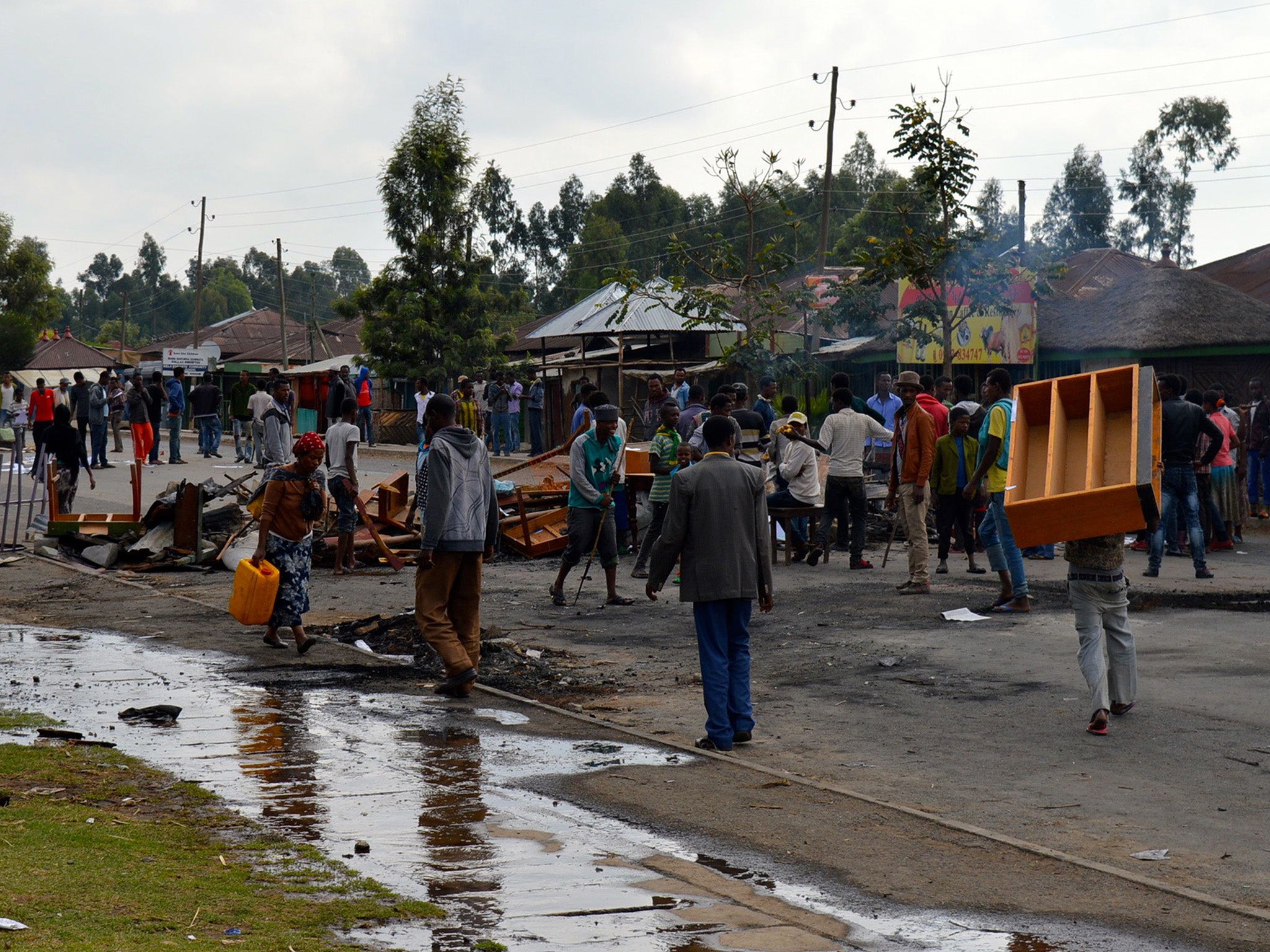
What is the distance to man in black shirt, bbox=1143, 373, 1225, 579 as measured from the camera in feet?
45.1

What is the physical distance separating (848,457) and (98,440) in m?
19.9

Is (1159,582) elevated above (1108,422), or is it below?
below

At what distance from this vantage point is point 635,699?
8.97 m

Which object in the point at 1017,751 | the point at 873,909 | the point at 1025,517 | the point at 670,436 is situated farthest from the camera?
the point at 670,436

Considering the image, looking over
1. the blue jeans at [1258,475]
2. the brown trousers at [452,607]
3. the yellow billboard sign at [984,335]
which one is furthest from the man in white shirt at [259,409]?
the brown trousers at [452,607]

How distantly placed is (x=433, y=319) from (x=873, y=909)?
35.5 meters

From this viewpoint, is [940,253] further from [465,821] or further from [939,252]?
[465,821]

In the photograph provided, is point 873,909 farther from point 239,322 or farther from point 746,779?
point 239,322

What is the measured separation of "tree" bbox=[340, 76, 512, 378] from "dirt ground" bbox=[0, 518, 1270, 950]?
82.5ft

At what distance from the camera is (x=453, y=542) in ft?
29.4

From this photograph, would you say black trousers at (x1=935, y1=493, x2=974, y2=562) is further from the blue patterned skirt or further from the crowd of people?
the blue patterned skirt

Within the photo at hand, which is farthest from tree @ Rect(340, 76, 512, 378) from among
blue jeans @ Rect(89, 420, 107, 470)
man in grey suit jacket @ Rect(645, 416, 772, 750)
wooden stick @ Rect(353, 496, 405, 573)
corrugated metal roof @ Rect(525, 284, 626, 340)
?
man in grey suit jacket @ Rect(645, 416, 772, 750)

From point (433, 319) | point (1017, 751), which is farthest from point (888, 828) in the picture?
point (433, 319)

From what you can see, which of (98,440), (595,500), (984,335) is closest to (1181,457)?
(595,500)
